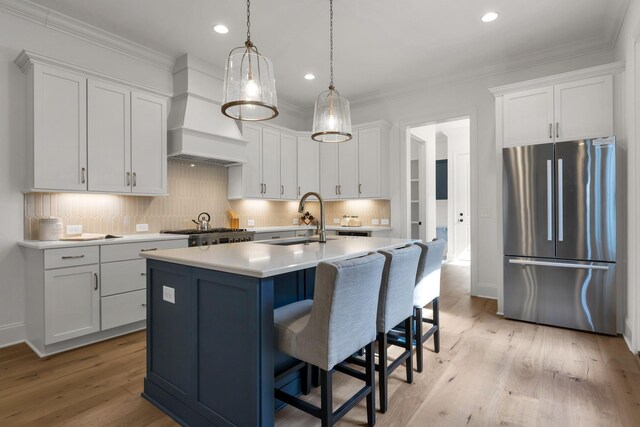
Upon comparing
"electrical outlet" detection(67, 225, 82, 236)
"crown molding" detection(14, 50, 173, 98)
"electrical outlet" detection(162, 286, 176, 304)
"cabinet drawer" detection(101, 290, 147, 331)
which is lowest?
"cabinet drawer" detection(101, 290, 147, 331)

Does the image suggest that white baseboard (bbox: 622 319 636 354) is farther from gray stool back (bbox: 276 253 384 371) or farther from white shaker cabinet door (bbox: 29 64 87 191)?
white shaker cabinet door (bbox: 29 64 87 191)

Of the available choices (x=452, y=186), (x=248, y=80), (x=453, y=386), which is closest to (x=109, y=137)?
(x=248, y=80)

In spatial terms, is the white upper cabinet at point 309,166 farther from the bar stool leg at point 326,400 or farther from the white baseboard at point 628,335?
the bar stool leg at point 326,400

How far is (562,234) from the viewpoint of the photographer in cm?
328

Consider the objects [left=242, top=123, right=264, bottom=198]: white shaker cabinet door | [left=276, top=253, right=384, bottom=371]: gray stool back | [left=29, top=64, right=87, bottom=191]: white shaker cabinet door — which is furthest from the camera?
[left=242, top=123, right=264, bottom=198]: white shaker cabinet door

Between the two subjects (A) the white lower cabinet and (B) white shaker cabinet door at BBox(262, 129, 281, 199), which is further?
(B) white shaker cabinet door at BBox(262, 129, 281, 199)

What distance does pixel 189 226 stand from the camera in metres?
4.39

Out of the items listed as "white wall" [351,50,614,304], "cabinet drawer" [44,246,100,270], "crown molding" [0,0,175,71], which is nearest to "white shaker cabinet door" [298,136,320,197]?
"white wall" [351,50,614,304]

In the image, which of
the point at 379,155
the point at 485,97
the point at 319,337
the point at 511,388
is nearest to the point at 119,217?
the point at 319,337

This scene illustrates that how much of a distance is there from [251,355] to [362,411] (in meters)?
0.85

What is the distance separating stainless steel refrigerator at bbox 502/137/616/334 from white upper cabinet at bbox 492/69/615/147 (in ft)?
0.68

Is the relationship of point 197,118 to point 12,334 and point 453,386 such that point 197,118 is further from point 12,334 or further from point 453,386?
point 453,386

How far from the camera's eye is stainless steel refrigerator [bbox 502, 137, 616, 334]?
122 inches

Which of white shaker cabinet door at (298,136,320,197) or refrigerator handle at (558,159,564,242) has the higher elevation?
white shaker cabinet door at (298,136,320,197)
